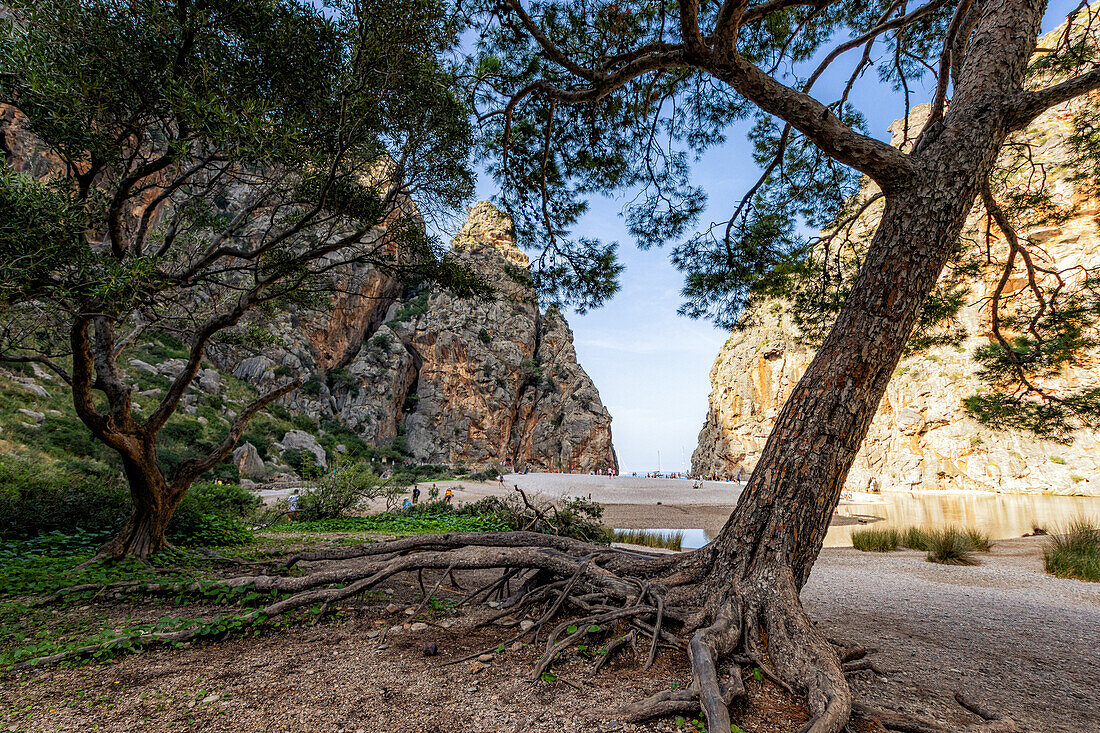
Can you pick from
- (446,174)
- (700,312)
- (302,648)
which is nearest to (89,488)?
(302,648)

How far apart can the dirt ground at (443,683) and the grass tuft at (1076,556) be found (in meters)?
4.57

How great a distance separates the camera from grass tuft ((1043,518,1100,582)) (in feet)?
20.9

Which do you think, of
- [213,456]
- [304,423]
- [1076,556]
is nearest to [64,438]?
[213,456]

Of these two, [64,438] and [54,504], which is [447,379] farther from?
[54,504]

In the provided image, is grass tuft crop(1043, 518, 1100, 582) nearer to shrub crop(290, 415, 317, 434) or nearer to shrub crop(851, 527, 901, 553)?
shrub crop(851, 527, 901, 553)

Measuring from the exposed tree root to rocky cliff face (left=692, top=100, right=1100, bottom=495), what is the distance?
21.9 metres

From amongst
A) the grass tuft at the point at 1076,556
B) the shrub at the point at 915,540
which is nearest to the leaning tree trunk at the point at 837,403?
the grass tuft at the point at 1076,556

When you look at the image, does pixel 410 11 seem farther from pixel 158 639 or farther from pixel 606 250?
pixel 158 639

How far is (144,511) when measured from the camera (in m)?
4.84

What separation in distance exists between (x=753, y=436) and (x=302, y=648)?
52069mm

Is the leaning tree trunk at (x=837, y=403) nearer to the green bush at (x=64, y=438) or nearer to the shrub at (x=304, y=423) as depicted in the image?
the green bush at (x=64, y=438)

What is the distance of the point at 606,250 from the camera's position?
549 centimetres

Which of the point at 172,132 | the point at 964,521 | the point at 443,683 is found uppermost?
the point at 172,132

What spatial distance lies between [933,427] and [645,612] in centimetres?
4787
